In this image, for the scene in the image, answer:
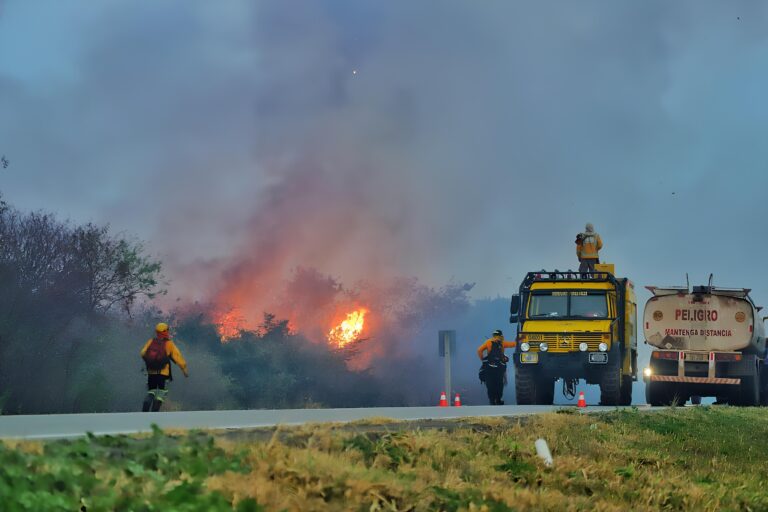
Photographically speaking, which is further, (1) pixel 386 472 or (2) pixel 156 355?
(2) pixel 156 355

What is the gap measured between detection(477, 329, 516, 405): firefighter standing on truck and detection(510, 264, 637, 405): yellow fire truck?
30.0 inches

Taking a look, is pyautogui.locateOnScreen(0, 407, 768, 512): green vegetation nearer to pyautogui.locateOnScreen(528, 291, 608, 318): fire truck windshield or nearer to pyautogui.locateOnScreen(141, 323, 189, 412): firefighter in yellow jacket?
pyautogui.locateOnScreen(141, 323, 189, 412): firefighter in yellow jacket

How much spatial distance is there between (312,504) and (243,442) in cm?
179

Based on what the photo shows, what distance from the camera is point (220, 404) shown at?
5172 centimetres

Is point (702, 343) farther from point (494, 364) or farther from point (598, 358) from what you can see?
point (494, 364)

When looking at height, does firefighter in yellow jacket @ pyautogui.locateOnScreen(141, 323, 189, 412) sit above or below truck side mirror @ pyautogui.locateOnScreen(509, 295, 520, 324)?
below

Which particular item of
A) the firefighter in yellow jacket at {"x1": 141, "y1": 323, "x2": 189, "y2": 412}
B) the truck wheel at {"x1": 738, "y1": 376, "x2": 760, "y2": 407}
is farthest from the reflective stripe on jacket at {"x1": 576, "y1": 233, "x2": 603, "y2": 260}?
the firefighter in yellow jacket at {"x1": 141, "y1": 323, "x2": 189, "y2": 412}

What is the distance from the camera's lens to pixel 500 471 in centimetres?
1007

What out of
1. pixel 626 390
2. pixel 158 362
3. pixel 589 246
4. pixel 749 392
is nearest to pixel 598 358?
pixel 626 390

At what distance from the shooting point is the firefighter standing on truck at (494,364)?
25969mm

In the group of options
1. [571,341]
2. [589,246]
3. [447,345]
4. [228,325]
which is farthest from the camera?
[228,325]

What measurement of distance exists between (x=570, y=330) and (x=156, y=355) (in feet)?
36.1

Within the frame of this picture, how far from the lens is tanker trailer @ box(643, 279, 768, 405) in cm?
2761

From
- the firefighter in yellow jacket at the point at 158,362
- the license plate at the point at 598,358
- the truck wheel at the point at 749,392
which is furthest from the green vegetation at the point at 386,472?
the truck wheel at the point at 749,392
